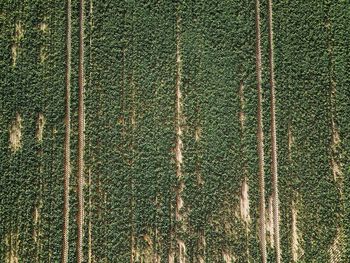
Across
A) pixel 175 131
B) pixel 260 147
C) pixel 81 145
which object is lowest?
pixel 260 147

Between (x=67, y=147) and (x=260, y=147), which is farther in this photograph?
(x=260, y=147)

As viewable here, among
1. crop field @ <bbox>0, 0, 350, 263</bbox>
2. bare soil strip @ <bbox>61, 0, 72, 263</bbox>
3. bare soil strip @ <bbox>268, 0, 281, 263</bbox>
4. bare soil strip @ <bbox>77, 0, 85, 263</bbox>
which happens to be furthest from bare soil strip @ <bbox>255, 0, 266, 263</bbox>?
bare soil strip @ <bbox>61, 0, 72, 263</bbox>

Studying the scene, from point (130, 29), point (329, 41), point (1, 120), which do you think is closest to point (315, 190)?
point (329, 41)

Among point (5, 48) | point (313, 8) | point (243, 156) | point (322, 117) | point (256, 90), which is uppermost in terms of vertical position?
point (313, 8)

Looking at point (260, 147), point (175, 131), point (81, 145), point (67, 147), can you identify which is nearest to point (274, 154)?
point (260, 147)

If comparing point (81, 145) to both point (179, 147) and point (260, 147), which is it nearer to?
point (179, 147)

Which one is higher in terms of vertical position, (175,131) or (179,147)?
(175,131)

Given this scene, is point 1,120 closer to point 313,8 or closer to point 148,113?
point 148,113

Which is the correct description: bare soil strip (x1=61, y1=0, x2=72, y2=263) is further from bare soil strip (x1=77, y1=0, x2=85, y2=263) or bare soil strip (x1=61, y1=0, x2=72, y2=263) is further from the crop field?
bare soil strip (x1=77, y1=0, x2=85, y2=263)
